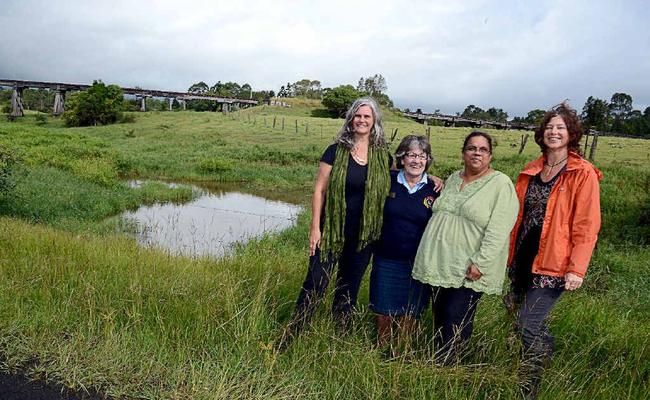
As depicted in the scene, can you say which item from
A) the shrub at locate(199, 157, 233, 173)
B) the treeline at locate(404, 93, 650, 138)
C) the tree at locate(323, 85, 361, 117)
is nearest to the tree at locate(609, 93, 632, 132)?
the treeline at locate(404, 93, 650, 138)

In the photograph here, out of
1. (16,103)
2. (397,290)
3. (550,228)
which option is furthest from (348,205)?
(16,103)

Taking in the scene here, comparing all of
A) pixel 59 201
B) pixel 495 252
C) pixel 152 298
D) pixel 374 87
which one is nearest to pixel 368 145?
pixel 495 252

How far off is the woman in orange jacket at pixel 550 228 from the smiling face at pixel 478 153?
28cm

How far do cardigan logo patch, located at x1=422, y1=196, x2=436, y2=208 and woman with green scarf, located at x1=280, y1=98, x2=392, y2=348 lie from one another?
0.92 ft

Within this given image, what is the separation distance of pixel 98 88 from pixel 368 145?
187ft

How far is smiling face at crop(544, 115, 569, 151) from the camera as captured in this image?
3049 millimetres

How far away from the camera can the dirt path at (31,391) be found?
272 centimetres

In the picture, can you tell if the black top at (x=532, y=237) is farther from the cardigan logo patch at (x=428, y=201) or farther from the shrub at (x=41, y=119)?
the shrub at (x=41, y=119)

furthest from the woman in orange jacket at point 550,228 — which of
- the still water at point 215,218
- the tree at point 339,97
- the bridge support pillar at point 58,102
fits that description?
the bridge support pillar at point 58,102

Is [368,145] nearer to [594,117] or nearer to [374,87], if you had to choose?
[594,117]

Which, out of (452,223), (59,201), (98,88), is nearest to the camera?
(452,223)

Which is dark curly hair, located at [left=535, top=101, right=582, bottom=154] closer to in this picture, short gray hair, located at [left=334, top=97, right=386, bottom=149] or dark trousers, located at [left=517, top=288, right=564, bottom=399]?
dark trousers, located at [left=517, top=288, right=564, bottom=399]

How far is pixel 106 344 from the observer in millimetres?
3098

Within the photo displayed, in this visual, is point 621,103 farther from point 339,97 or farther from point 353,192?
point 353,192
